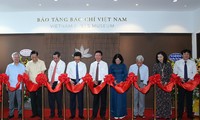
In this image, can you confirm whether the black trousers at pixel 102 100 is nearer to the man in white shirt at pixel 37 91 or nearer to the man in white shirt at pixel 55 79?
the man in white shirt at pixel 55 79

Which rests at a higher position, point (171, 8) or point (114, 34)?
point (171, 8)

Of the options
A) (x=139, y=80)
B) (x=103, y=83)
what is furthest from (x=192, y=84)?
(x=103, y=83)

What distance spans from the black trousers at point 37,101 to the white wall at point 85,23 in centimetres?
256

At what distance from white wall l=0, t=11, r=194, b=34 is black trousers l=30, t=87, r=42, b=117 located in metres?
2.56

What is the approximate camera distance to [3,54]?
8.23 metres

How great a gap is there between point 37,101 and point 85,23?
9.88 feet

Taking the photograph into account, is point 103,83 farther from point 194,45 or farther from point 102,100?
point 194,45

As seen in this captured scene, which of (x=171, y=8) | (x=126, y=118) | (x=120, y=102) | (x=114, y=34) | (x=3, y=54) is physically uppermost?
(x=171, y=8)

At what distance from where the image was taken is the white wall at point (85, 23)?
8.05 m

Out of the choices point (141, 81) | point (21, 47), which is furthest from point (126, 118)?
point (21, 47)

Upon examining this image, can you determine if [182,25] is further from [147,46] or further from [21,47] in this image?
[21,47]

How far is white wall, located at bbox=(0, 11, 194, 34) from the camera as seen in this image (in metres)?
8.05

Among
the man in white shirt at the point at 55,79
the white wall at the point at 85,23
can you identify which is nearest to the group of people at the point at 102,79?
the man in white shirt at the point at 55,79

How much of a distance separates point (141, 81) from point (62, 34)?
3.07 meters
